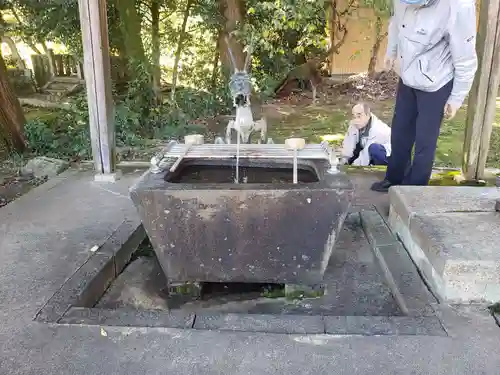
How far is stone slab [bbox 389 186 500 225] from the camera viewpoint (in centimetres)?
291

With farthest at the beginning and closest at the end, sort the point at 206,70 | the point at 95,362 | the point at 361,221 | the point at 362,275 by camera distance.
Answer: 1. the point at 206,70
2. the point at 361,221
3. the point at 362,275
4. the point at 95,362

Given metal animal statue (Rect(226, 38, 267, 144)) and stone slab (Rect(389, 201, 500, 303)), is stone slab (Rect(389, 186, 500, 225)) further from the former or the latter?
metal animal statue (Rect(226, 38, 267, 144))

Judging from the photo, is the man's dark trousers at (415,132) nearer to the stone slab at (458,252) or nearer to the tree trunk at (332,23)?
the stone slab at (458,252)

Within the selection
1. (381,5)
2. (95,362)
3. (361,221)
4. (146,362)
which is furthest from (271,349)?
(381,5)

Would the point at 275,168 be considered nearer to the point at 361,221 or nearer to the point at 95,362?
the point at 361,221

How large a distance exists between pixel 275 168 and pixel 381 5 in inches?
233

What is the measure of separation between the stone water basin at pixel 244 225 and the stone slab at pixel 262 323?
37 centimetres

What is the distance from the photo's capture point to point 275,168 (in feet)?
9.57

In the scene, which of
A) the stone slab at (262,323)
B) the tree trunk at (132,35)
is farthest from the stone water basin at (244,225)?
the tree trunk at (132,35)

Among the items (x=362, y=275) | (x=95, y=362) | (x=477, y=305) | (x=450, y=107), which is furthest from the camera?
(x=450, y=107)

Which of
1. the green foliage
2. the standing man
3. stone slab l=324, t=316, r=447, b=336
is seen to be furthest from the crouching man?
the green foliage

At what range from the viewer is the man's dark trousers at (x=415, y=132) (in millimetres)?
3326

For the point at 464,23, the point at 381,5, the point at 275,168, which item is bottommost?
the point at 275,168

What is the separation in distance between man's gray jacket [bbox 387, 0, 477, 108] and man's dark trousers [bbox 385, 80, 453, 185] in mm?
97
